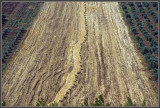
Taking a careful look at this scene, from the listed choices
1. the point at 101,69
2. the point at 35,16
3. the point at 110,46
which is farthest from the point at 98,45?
the point at 35,16

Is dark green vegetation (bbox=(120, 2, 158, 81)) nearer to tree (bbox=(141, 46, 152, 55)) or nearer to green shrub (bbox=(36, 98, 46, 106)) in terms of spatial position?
tree (bbox=(141, 46, 152, 55))

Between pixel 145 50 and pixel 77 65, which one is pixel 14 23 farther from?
pixel 145 50

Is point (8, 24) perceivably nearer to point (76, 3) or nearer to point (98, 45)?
point (76, 3)

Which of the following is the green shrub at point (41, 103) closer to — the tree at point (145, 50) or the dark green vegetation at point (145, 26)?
the dark green vegetation at point (145, 26)

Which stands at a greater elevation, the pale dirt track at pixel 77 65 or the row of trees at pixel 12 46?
the pale dirt track at pixel 77 65

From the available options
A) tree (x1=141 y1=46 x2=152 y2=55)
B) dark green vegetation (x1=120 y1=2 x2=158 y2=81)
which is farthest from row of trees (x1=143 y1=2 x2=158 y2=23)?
tree (x1=141 y1=46 x2=152 y2=55)

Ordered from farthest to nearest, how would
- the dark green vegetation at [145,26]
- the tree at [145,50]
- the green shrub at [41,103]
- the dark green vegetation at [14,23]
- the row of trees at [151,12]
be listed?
the row of trees at [151,12]
the dark green vegetation at [14,23]
the tree at [145,50]
the dark green vegetation at [145,26]
the green shrub at [41,103]

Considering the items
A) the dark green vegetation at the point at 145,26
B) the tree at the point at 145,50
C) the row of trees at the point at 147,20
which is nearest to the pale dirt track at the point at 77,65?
the tree at the point at 145,50

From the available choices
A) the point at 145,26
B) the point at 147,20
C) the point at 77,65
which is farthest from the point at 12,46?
the point at 147,20
